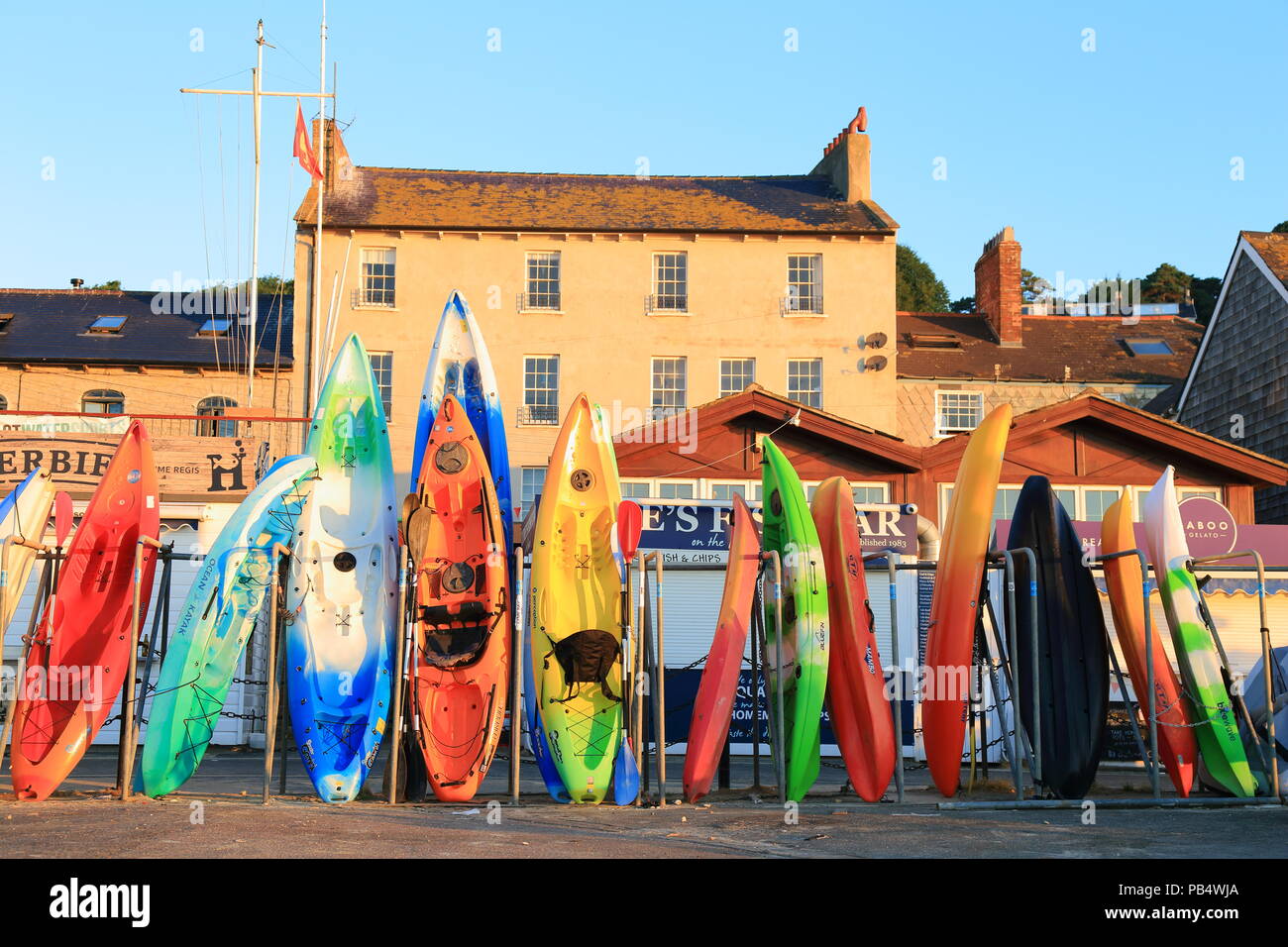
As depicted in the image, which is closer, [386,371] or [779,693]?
[779,693]

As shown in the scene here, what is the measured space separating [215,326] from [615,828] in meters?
24.6

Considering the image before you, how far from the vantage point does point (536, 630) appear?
34.6 ft

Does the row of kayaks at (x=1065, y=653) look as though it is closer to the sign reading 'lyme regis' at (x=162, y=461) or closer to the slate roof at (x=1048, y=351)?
the sign reading 'lyme regis' at (x=162, y=461)

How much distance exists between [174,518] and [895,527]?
9.65 m

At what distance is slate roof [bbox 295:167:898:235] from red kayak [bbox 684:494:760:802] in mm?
18911

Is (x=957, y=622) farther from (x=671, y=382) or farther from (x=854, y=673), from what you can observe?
(x=671, y=382)

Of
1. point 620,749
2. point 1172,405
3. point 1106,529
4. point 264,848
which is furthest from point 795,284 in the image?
point 264,848

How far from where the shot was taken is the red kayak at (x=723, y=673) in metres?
9.95

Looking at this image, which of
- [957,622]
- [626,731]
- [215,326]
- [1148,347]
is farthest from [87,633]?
[1148,347]

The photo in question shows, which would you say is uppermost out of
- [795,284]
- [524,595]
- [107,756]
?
[795,284]

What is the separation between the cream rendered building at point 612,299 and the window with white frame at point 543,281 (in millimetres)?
31

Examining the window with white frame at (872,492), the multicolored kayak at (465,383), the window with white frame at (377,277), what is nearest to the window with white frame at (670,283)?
the window with white frame at (377,277)
